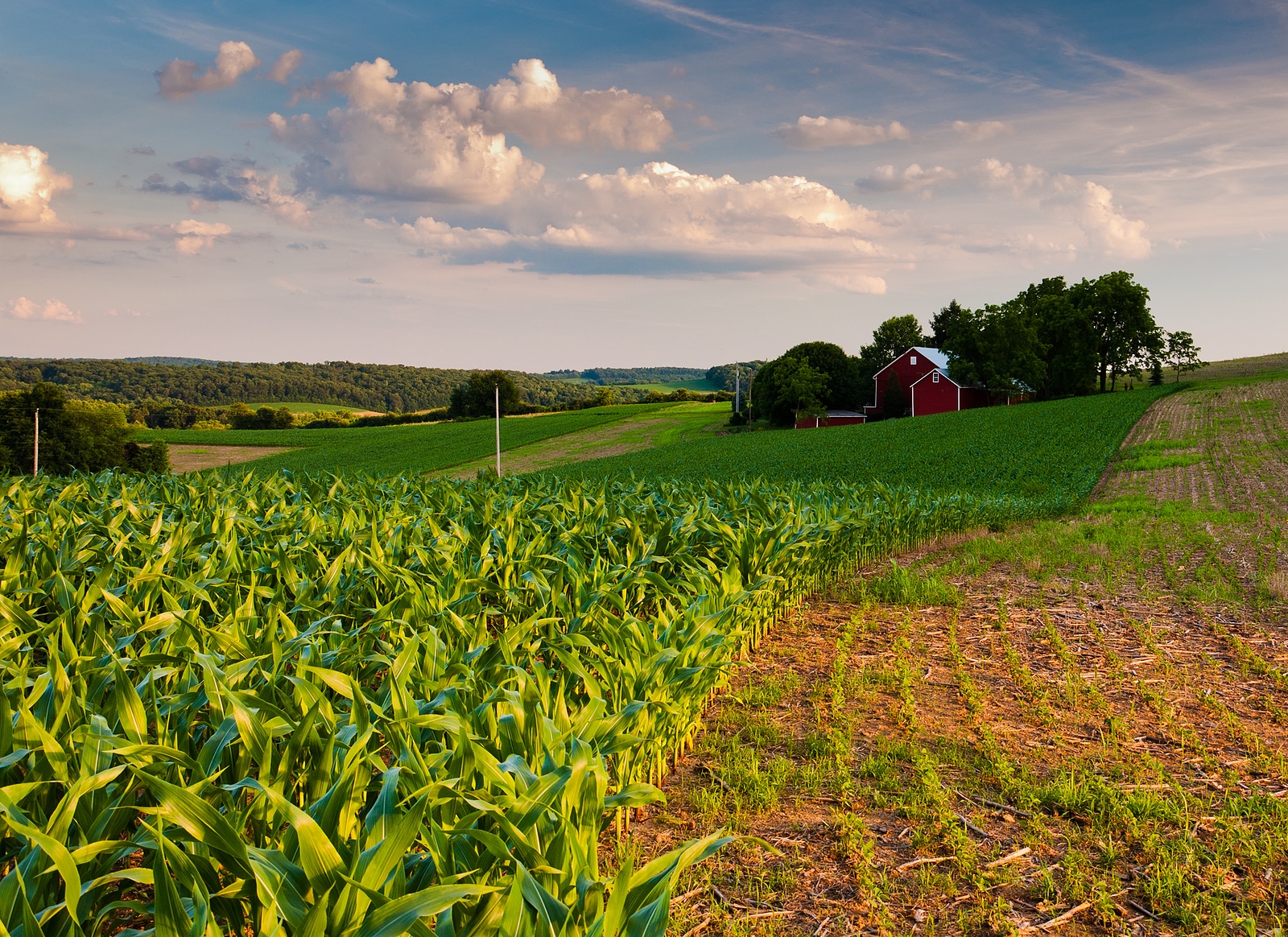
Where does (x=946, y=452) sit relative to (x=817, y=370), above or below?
below

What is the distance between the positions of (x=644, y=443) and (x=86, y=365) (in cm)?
7977

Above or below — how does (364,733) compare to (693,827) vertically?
above

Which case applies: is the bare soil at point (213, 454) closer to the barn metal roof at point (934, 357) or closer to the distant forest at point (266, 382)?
the distant forest at point (266, 382)

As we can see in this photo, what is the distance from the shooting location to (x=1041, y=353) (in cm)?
6869

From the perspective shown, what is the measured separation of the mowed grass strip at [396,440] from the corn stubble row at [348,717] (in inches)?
1536

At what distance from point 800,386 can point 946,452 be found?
3177 centimetres

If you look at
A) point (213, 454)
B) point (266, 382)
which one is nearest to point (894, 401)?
point (213, 454)

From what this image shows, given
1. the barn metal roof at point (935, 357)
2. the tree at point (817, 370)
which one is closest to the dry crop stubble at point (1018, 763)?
the tree at point (817, 370)

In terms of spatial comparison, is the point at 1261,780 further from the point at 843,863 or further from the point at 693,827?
the point at 693,827

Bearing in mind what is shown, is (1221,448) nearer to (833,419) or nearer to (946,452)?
(946,452)

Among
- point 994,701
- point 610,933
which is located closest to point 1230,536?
point 994,701

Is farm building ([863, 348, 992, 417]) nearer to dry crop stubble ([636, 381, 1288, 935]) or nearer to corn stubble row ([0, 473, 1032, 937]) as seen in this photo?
dry crop stubble ([636, 381, 1288, 935])

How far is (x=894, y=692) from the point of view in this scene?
6145 mm

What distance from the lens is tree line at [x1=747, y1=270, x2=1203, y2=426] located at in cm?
6612
